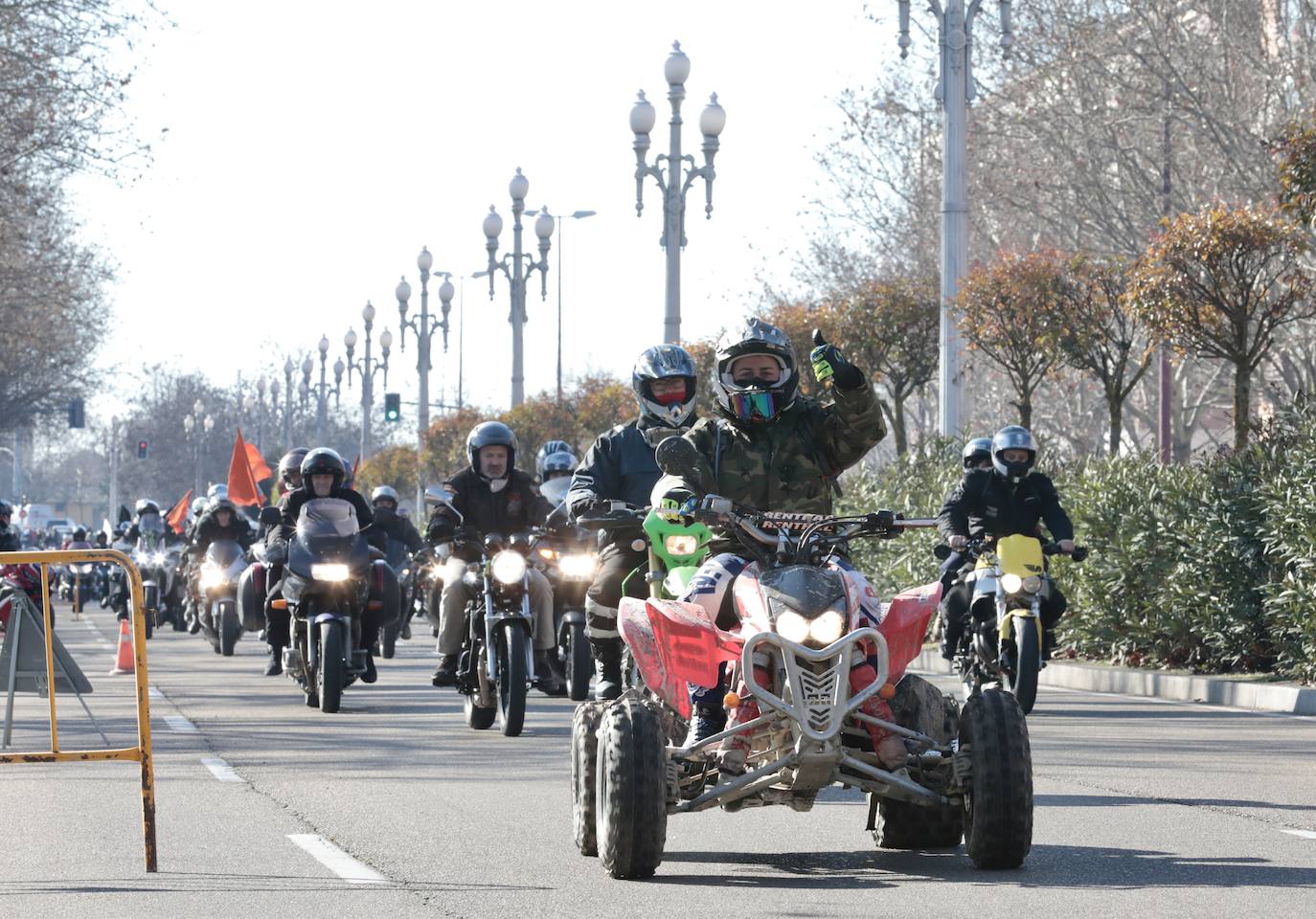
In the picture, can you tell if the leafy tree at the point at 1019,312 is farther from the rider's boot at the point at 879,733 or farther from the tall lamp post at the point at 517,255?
the rider's boot at the point at 879,733

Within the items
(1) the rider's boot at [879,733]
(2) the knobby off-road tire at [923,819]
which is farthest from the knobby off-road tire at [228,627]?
(1) the rider's boot at [879,733]

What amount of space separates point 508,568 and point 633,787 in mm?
6445

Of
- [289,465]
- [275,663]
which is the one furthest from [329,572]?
[275,663]

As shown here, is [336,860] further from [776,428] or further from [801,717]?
[776,428]

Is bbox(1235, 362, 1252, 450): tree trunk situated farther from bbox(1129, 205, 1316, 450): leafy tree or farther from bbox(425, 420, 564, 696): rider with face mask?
bbox(425, 420, 564, 696): rider with face mask

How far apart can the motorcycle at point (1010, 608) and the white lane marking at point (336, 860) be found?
6.37m

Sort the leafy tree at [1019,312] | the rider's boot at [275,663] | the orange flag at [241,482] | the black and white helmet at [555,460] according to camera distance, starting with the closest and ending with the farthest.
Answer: the black and white helmet at [555,460] < the rider's boot at [275,663] < the leafy tree at [1019,312] < the orange flag at [241,482]

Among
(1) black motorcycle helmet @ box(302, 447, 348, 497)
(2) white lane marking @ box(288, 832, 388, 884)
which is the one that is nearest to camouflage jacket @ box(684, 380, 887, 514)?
(2) white lane marking @ box(288, 832, 388, 884)

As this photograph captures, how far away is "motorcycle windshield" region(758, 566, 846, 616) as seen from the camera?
8.19m

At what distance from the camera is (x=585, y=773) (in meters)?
8.82

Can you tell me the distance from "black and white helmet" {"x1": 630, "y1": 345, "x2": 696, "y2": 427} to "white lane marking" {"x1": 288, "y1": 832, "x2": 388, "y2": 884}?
3318mm

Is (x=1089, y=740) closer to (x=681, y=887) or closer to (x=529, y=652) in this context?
(x=529, y=652)

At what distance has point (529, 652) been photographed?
14.7 meters

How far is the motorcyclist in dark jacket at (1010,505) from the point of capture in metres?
15.7
